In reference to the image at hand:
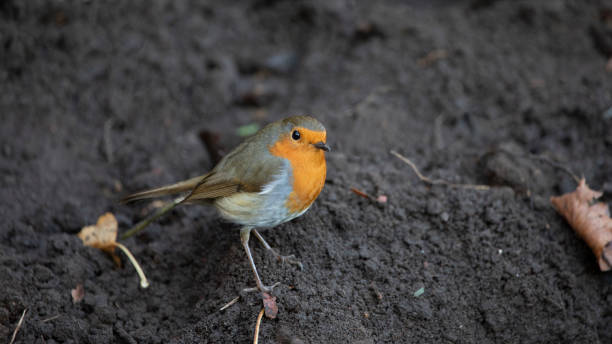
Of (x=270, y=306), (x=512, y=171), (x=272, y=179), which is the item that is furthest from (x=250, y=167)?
(x=512, y=171)

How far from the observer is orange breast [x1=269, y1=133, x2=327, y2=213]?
273 centimetres

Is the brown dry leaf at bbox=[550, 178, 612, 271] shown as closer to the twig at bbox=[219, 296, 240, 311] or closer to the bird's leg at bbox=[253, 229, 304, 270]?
the bird's leg at bbox=[253, 229, 304, 270]

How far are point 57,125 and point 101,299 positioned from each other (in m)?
1.88

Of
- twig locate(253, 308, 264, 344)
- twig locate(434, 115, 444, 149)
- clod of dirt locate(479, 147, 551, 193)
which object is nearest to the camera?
twig locate(253, 308, 264, 344)

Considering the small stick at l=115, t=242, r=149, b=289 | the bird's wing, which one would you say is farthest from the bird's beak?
the small stick at l=115, t=242, r=149, b=289

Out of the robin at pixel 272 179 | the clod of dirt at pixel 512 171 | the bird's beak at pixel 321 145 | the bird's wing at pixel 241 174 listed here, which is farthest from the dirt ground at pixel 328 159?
the bird's beak at pixel 321 145

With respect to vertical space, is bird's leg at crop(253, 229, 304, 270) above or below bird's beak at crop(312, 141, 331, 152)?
below

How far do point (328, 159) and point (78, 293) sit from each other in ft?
5.55

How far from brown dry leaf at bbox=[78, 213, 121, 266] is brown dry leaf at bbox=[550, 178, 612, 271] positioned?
2.58 m

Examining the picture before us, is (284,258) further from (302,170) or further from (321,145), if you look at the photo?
(321,145)

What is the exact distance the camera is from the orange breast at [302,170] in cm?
273

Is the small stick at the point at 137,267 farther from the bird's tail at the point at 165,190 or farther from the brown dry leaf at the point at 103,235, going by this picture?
the bird's tail at the point at 165,190

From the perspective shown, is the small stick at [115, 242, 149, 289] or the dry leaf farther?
the dry leaf

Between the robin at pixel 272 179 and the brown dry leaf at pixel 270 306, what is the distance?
10 cm
